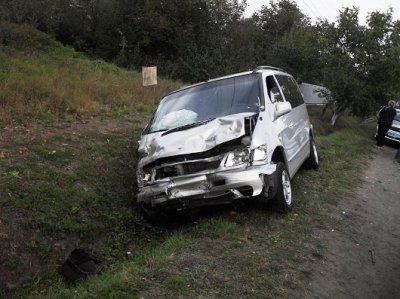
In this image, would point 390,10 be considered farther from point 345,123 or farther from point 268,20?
point 268,20

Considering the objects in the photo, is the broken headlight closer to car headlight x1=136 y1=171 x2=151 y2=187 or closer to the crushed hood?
car headlight x1=136 y1=171 x2=151 y2=187

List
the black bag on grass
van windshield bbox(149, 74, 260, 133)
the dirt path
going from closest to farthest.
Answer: the dirt path, the black bag on grass, van windshield bbox(149, 74, 260, 133)

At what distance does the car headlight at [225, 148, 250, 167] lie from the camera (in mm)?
5566

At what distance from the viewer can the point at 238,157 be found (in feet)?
18.4

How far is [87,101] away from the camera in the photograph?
36.1ft

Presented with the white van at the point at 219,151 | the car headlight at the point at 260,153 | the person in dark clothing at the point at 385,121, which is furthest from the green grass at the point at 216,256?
the person in dark clothing at the point at 385,121

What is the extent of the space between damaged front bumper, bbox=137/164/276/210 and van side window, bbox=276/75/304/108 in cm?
254

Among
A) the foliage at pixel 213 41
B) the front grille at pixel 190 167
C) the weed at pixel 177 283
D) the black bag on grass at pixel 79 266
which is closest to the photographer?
the weed at pixel 177 283

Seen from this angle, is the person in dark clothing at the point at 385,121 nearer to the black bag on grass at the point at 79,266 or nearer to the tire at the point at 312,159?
the tire at the point at 312,159

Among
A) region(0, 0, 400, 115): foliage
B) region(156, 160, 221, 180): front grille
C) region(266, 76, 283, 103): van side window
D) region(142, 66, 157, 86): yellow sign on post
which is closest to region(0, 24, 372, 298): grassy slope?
region(156, 160, 221, 180): front grille

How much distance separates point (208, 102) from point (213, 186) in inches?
68.6

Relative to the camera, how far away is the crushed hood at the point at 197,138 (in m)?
5.57

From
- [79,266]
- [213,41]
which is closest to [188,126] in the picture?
[79,266]

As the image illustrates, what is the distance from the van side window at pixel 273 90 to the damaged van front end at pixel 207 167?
1.14 meters
